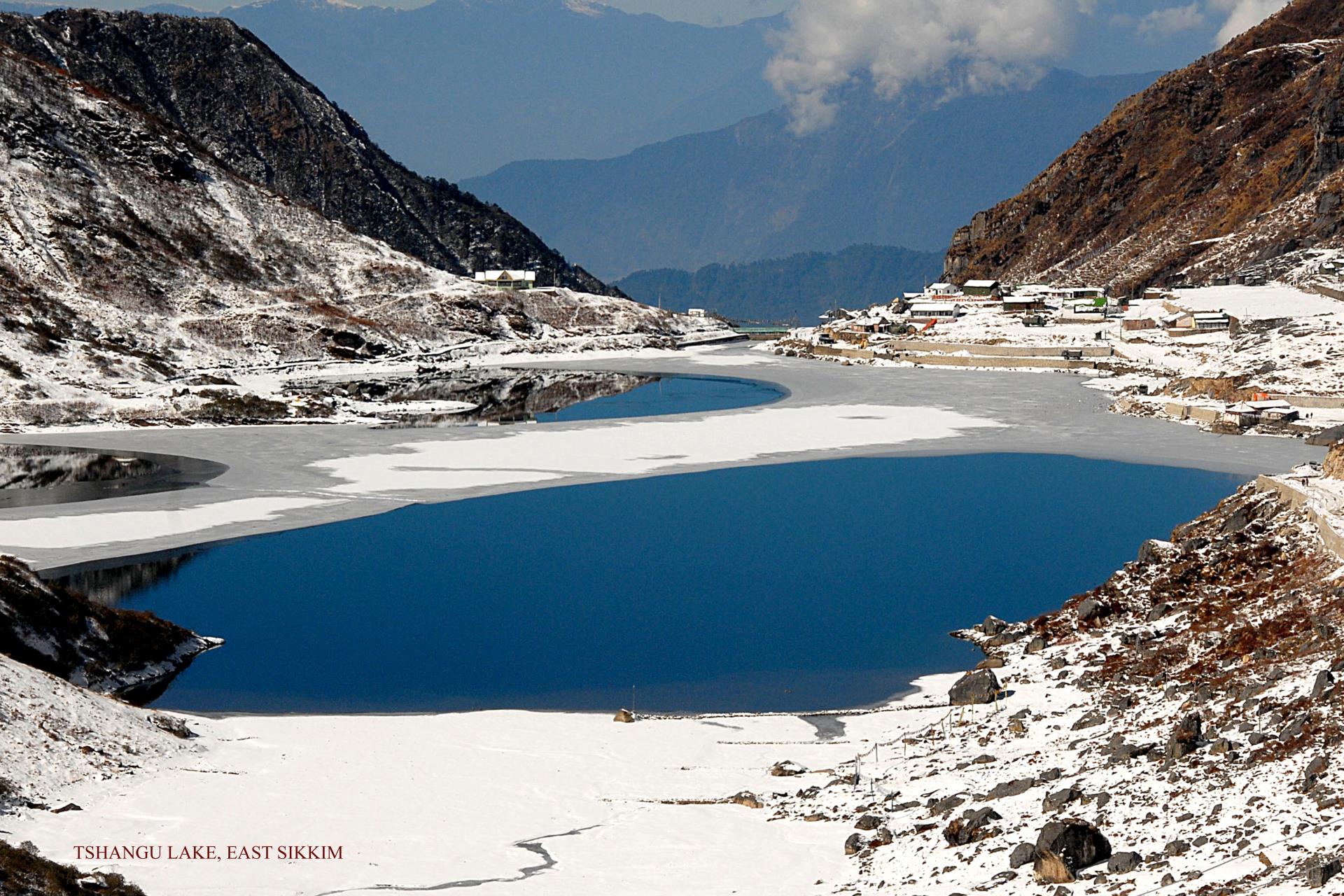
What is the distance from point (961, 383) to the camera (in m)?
124

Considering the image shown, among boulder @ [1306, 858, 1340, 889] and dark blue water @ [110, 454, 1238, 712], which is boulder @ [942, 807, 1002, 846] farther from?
dark blue water @ [110, 454, 1238, 712]

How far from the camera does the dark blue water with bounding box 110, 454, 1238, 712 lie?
126ft

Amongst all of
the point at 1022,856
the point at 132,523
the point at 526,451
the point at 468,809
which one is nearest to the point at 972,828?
the point at 1022,856

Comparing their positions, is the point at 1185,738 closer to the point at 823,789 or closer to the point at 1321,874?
the point at 823,789

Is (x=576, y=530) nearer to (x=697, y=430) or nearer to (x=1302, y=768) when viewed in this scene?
(x=697, y=430)

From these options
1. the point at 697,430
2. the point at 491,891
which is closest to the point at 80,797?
the point at 491,891

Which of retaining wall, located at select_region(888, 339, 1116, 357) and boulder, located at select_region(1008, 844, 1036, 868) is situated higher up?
retaining wall, located at select_region(888, 339, 1116, 357)

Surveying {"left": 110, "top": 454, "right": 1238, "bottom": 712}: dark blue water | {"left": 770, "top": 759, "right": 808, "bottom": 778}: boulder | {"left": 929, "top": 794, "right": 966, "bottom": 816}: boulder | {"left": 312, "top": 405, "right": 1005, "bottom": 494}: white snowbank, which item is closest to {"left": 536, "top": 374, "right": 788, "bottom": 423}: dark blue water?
{"left": 312, "top": 405, "right": 1005, "bottom": 494}: white snowbank

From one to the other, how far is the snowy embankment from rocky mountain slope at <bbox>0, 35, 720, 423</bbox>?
72.7 metres

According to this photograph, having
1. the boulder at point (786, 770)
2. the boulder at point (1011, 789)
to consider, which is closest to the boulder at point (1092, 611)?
the boulder at point (786, 770)

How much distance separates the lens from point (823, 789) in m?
27.7

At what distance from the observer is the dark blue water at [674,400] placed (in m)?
110

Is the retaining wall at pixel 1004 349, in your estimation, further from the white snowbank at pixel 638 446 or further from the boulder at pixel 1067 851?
the boulder at pixel 1067 851

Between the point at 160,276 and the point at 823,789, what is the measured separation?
132 metres
